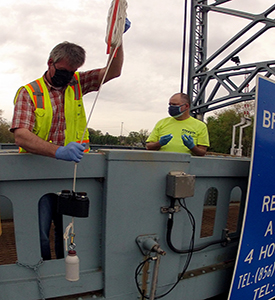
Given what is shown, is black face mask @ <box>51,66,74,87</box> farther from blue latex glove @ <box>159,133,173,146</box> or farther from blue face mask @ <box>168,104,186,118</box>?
blue face mask @ <box>168,104,186,118</box>

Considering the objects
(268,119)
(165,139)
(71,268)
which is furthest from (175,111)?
(71,268)

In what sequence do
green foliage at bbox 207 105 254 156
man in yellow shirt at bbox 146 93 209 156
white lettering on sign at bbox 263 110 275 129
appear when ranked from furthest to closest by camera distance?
1. green foliage at bbox 207 105 254 156
2. man in yellow shirt at bbox 146 93 209 156
3. white lettering on sign at bbox 263 110 275 129

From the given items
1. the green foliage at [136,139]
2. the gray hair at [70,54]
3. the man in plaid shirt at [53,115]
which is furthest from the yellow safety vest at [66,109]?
the green foliage at [136,139]

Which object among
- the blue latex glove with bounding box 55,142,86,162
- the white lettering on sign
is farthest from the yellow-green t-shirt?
the blue latex glove with bounding box 55,142,86,162

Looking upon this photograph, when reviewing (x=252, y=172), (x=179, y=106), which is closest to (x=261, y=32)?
(x=179, y=106)

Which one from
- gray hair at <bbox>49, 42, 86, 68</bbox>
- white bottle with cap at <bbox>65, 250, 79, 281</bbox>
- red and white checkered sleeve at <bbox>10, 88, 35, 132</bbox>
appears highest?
gray hair at <bbox>49, 42, 86, 68</bbox>

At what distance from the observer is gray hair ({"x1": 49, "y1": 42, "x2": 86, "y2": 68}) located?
2002mm

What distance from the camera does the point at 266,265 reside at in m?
2.12

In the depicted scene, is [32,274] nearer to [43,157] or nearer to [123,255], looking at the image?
[123,255]

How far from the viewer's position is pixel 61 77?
205 cm

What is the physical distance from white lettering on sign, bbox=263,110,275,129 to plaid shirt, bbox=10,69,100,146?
4.59 feet

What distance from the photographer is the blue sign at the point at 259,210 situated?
1864 millimetres

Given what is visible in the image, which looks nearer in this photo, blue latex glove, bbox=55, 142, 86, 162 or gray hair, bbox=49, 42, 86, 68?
blue latex glove, bbox=55, 142, 86, 162

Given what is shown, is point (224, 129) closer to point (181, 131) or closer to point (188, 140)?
point (181, 131)
